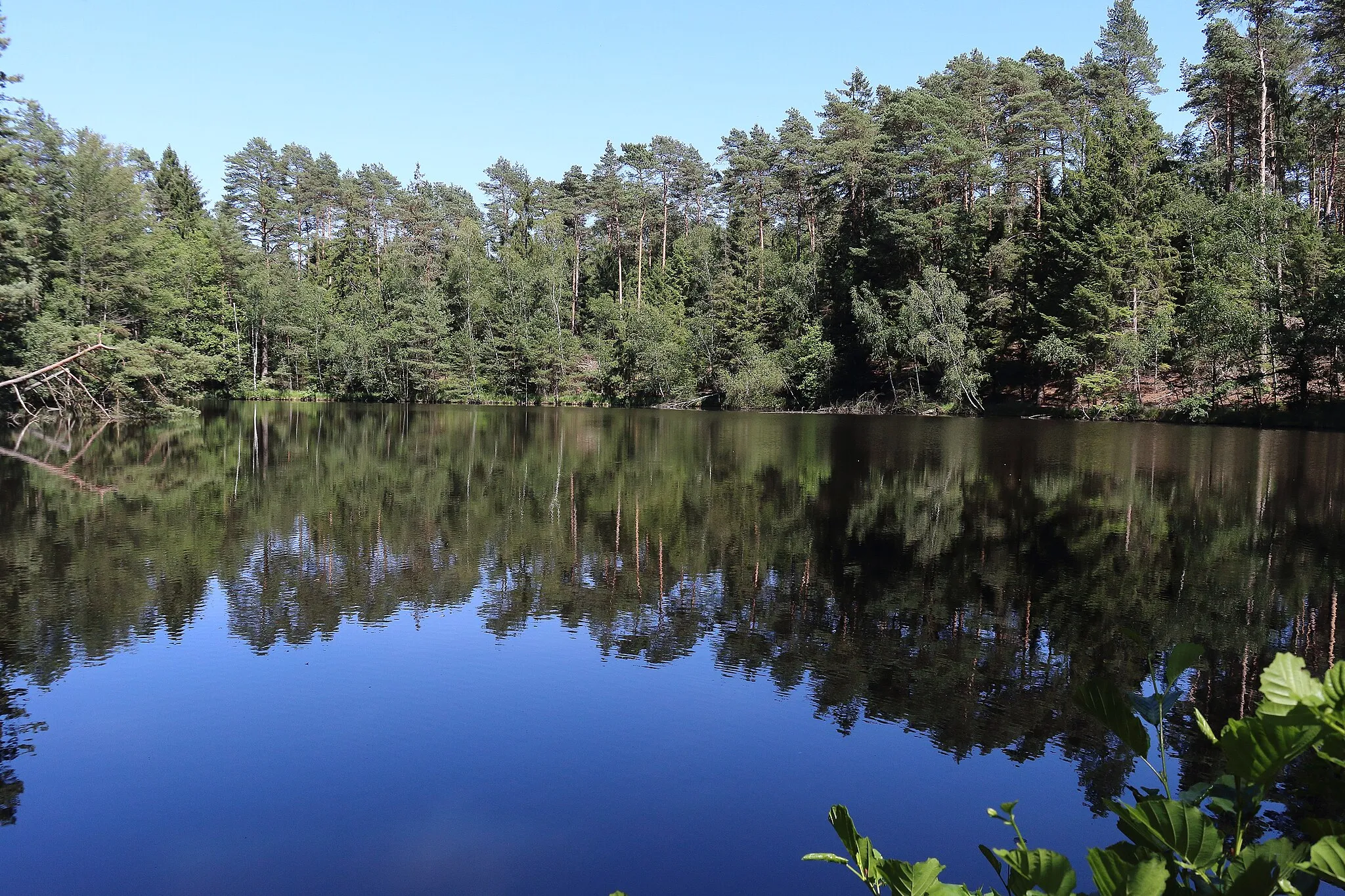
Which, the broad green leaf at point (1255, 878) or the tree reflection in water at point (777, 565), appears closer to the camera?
the broad green leaf at point (1255, 878)

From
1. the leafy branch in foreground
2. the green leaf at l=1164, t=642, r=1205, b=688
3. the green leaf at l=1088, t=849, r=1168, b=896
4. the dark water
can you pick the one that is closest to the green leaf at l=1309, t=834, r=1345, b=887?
the leafy branch in foreground

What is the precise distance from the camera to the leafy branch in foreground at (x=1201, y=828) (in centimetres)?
141

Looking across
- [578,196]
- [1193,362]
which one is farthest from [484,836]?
[578,196]

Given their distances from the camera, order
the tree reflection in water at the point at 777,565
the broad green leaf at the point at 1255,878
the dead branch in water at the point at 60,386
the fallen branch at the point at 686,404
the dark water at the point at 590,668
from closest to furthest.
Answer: the broad green leaf at the point at 1255,878
the dark water at the point at 590,668
the tree reflection in water at the point at 777,565
the dead branch in water at the point at 60,386
the fallen branch at the point at 686,404

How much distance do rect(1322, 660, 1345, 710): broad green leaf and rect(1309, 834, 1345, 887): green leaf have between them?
7.7 inches

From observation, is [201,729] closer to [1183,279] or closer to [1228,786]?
[1228,786]

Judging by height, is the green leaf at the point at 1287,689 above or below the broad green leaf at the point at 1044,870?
above

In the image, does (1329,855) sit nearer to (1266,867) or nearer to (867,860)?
(1266,867)

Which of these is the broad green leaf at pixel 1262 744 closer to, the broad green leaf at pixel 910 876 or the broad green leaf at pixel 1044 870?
the broad green leaf at pixel 1044 870

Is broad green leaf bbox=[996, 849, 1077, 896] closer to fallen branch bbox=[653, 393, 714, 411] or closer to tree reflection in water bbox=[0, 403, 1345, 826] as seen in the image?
tree reflection in water bbox=[0, 403, 1345, 826]

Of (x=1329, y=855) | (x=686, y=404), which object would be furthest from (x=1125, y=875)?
(x=686, y=404)

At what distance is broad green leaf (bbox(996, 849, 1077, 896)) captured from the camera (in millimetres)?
1524

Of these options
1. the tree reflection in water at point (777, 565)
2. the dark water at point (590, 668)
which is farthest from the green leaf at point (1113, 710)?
the dark water at point (590, 668)

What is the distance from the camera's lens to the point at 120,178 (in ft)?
142
